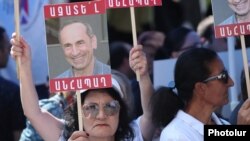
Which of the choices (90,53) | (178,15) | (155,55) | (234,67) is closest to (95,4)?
(90,53)

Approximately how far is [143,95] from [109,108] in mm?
406

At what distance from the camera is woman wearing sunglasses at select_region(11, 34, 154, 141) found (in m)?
5.07

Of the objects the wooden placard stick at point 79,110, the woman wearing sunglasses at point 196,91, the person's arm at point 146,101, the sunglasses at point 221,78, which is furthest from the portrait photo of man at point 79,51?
the sunglasses at point 221,78

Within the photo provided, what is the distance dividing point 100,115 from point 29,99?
1.45ft

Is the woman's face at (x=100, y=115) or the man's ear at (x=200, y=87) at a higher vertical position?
the man's ear at (x=200, y=87)

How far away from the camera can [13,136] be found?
7094 mm

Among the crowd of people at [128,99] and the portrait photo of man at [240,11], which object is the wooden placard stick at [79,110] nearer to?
the crowd of people at [128,99]

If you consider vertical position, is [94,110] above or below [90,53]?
below

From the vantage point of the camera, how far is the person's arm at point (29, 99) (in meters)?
5.09

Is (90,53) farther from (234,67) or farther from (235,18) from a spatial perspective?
(234,67)

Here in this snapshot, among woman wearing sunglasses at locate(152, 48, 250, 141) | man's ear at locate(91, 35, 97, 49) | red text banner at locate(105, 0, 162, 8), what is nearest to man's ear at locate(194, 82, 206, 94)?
woman wearing sunglasses at locate(152, 48, 250, 141)

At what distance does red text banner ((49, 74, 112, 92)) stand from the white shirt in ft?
1.38

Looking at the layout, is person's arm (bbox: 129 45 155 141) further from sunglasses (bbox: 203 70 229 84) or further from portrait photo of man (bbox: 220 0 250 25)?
portrait photo of man (bbox: 220 0 250 25)

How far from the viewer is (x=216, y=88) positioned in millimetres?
5254
